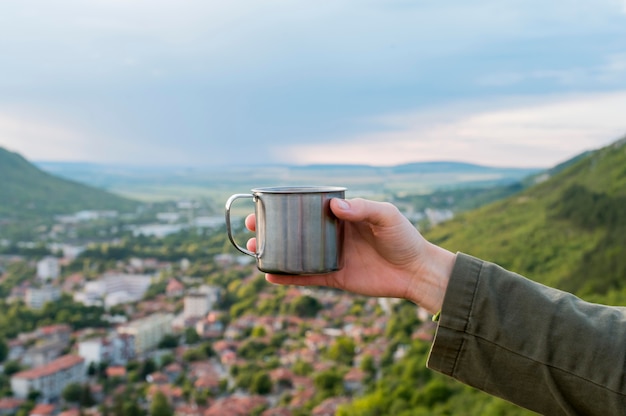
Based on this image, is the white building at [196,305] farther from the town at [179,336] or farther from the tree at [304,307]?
the tree at [304,307]

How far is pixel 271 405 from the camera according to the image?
527 inches

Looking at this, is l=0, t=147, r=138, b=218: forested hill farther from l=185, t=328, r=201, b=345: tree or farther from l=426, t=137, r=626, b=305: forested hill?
l=426, t=137, r=626, b=305: forested hill

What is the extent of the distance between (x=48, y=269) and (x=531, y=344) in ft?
89.9

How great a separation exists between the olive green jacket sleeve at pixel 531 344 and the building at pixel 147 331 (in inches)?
727

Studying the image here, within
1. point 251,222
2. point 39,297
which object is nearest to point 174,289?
point 39,297

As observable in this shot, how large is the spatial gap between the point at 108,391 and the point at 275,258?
15.6 m

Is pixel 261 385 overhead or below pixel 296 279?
below

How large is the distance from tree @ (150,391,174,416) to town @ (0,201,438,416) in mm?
42

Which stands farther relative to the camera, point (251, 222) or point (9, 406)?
point (9, 406)

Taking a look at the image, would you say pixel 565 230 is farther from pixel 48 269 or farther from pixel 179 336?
pixel 48 269

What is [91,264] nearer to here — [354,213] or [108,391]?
[108,391]

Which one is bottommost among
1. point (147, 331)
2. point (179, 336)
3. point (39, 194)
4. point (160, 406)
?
point (179, 336)

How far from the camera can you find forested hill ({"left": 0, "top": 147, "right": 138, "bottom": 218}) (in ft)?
116

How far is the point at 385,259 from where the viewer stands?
3.40ft
